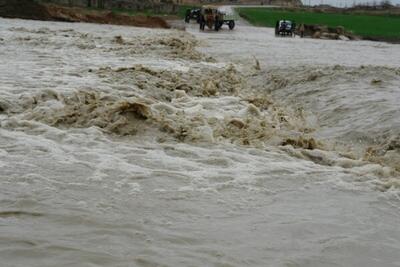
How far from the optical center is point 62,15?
4200 centimetres

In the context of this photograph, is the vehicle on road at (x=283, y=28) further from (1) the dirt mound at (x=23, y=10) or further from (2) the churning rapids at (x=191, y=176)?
(2) the churning rapids at (x=191, y=176)

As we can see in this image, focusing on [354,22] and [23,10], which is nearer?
[23,10]

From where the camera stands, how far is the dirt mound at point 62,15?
39.4 meters

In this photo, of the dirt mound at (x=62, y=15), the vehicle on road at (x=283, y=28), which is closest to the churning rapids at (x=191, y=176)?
the vehicle on road at (x=283, y=28)

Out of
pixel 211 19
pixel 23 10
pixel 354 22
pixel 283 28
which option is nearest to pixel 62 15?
pixel 23 10

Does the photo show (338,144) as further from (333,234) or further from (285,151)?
(333,234)

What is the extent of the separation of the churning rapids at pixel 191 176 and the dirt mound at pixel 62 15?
32003 mm

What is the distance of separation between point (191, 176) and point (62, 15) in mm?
39714

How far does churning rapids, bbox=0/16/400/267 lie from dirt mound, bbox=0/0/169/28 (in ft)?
105

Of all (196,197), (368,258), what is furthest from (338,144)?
(368,258)

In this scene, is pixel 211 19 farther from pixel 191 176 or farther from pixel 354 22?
pixel 191 176

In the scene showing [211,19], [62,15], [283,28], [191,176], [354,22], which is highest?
[354,22]

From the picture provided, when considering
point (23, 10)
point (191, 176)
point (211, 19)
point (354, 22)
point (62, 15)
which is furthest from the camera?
point (354, 22)

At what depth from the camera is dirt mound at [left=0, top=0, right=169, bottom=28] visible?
39.4 m
